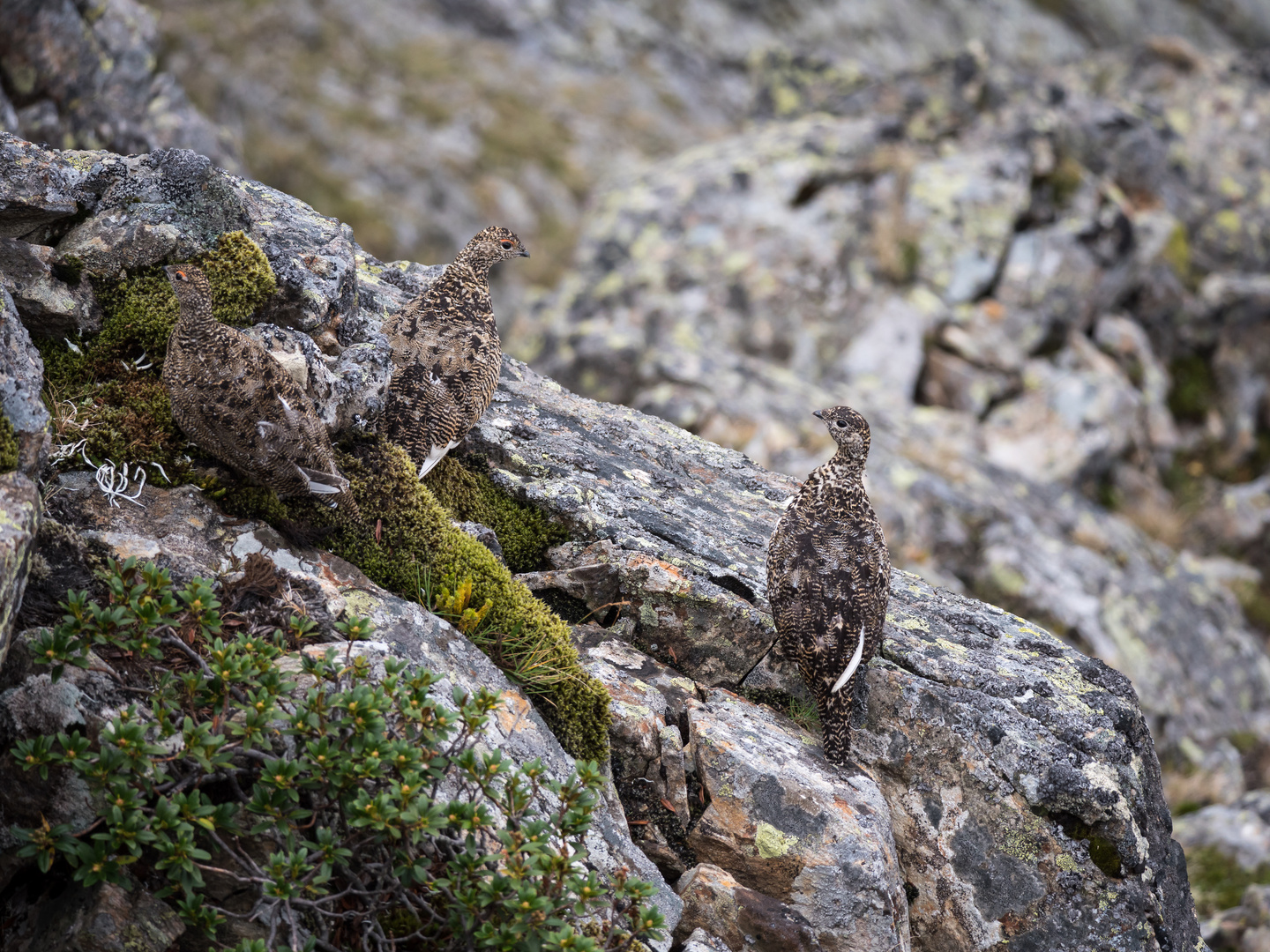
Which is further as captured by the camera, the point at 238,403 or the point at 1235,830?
the point at 1235,830

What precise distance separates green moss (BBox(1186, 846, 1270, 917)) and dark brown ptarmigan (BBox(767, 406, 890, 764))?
7.29 m

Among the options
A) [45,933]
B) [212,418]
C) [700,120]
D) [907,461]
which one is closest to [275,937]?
[45,933]

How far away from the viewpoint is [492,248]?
8.25 m

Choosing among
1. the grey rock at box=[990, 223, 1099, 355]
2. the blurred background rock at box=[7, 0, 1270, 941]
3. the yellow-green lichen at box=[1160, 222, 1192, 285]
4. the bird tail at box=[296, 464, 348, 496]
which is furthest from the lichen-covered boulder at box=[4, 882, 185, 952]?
the yellow-green lichen at box=[1160, 222, 1192, 285]

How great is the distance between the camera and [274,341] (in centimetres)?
598

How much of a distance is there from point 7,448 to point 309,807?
2.21 meters

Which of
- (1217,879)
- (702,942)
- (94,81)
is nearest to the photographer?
(702,942)

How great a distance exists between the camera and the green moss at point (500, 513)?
6688 millimetres

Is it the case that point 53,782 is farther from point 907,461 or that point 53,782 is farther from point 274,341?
point 907,461

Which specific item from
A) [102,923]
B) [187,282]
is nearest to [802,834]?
[102,923]

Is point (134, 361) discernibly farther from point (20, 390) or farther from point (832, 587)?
point (832, 587)

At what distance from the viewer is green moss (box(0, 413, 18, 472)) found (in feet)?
14.4

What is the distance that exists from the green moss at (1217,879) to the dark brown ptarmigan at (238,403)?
10.8 meters

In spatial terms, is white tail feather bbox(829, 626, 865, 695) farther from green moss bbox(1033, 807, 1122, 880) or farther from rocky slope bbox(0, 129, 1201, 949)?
green moss bbox(1033, 807, 1122, 880)
